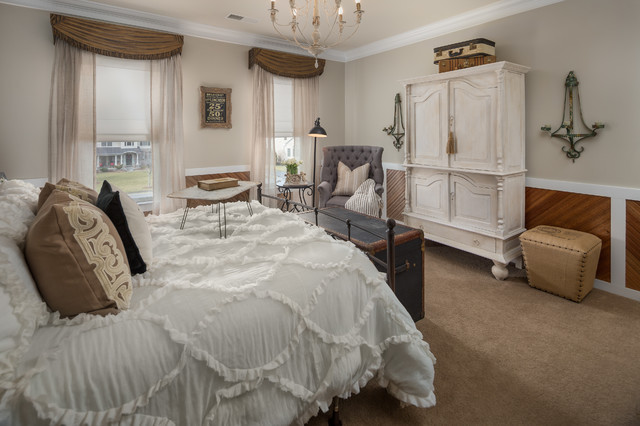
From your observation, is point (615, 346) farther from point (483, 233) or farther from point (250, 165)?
point (250, 165)

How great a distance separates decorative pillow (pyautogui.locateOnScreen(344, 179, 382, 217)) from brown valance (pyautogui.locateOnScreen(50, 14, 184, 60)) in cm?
268

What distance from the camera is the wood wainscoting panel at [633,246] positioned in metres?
3.07

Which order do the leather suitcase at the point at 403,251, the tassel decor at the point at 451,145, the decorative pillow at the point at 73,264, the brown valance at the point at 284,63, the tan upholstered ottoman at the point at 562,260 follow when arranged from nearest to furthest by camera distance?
the decorative pillow at the point at 73,264 → the leather suitcase at the point at 403,251 → the tan upholstered ottoman at the point at 562,260 → the tassel decor at the point at 451,145 → the brown valance at the point at 284,63

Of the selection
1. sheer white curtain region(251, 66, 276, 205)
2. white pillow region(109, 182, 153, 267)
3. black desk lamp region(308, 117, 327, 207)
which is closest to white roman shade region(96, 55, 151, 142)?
sheer white curtain region(251, 66, 276, 205)

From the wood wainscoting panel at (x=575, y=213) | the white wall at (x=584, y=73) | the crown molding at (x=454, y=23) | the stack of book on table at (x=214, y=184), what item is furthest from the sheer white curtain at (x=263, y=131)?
the wood wainscoting panel at (x=575, y=213)

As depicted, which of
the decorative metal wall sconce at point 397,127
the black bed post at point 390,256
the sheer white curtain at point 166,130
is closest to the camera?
the black bed post at point 390,256

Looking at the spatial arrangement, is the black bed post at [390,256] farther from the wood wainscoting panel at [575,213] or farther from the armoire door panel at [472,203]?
the wood wainscoting panel at [575,213]

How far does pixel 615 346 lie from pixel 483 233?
56.0 inches

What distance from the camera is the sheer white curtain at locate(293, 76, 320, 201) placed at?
539 cm

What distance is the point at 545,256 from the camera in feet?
10.6

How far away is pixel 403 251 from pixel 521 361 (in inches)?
38.7

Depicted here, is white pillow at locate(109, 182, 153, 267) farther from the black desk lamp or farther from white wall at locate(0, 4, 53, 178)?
the black desk lamp

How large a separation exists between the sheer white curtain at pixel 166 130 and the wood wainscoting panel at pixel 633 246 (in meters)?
4.50

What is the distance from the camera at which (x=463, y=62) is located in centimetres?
376
